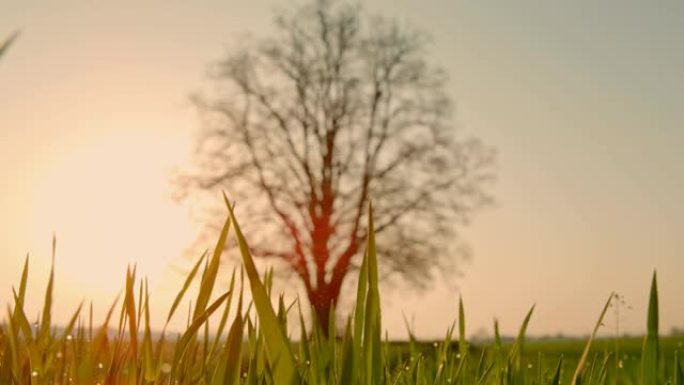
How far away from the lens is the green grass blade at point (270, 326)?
0.78 meters

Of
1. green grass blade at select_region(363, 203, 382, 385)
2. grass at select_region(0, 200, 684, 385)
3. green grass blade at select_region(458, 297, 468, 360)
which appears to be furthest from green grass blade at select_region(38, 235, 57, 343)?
green grass blade at select_region(458, 297, 468, 360)

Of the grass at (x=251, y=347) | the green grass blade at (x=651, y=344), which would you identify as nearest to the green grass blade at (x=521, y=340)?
the grass at (x=251, y=347)

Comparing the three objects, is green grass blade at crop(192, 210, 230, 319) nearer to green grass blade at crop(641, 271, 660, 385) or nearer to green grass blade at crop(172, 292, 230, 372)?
green grass blade at crop(172, 292, 230, 372)

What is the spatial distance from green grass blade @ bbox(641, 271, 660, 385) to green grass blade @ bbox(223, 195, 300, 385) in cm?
41

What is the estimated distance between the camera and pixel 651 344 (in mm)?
1040

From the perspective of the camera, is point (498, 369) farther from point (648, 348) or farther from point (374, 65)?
point (374, 65)

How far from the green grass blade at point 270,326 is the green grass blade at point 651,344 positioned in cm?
41

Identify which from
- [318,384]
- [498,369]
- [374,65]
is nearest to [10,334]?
[318,384]

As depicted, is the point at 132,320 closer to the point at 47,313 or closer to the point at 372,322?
the point at 372,322

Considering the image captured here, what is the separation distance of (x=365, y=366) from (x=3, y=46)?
586 millimetres

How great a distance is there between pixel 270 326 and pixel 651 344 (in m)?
0.50

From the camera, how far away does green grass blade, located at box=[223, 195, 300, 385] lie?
2.57ft

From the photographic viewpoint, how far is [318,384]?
1.29 meters

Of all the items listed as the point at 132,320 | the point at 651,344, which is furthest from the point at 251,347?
the point at 651,344
